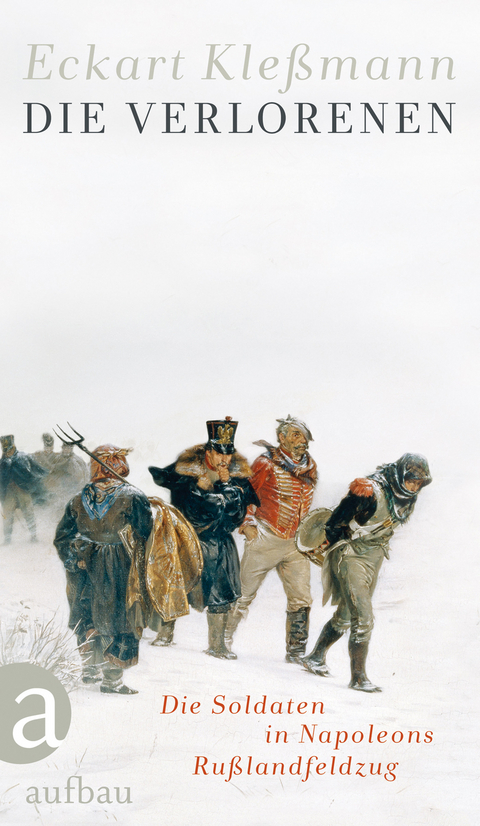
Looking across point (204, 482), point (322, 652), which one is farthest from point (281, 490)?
point (322, 652)

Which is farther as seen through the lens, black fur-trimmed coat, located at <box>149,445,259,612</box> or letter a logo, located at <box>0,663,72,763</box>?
black fur-trimmed coat, located at <box>149,445,259,612</box>

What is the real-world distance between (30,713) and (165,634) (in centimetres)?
82

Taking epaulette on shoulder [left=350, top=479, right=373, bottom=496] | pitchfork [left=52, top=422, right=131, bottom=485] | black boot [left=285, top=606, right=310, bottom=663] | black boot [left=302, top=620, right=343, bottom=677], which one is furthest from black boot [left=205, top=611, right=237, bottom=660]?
epaulette on shoulder [left=350, top=479, right=373, bottom=496]

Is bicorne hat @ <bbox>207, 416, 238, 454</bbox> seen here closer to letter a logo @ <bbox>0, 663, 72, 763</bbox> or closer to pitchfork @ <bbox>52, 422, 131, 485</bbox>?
pitchfork @ <bbox>52, 422, 131, 485</bbox>

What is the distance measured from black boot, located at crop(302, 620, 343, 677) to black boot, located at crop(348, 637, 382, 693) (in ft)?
0.39

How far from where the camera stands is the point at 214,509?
4438 millimetres

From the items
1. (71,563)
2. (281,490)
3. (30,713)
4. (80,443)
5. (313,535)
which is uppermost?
(80,443)

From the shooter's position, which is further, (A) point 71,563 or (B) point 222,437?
(B) point 222,437

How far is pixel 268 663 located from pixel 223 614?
35 cm

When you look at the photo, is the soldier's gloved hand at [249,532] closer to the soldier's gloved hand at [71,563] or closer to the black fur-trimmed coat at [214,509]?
the black fur-trimmed coat at [214,509]

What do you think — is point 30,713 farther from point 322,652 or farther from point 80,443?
point 322,652

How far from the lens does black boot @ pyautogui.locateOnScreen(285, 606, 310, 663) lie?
4418 mm

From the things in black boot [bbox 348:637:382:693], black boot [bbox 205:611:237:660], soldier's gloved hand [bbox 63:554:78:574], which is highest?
soldier's gloved hand [bbox 63:554:78:574]

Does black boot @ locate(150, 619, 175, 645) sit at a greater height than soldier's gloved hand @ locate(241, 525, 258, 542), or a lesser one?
lesser
